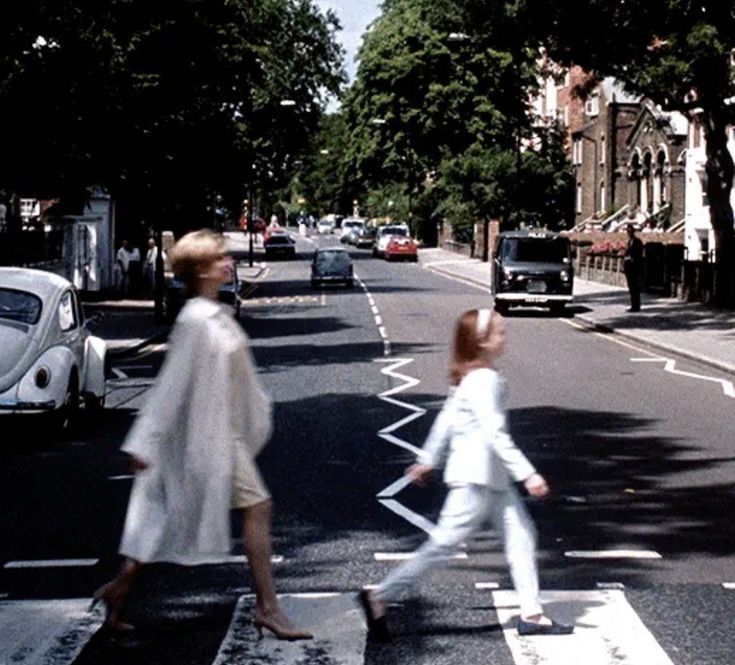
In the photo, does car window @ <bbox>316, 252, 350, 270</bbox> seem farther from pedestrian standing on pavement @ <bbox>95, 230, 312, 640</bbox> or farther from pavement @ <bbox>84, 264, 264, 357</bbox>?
pedestrian standing on pavement @ <bbox>95, 230, 312, 640</bbox>

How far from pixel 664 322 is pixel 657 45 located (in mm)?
6121

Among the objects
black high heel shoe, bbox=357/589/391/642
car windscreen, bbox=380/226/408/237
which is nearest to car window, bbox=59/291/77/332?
black high heel shoe, bbox=357/589/391/642

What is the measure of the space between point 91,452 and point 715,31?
22.3 metres

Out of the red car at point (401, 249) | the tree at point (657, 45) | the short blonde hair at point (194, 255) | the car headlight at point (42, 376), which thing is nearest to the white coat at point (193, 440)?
the short blonde hair at point (194, 255)

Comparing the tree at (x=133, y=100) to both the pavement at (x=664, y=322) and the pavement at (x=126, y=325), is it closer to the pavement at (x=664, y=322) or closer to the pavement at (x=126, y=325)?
the pavement at (x=126, y=325)

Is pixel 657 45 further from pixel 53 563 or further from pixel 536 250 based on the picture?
pixel 53 563

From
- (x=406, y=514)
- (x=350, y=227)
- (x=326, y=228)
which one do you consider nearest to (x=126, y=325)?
(x=406, y=514)

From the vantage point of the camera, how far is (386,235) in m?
93.4

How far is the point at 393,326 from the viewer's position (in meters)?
36.6

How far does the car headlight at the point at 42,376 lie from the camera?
1582 centimetres

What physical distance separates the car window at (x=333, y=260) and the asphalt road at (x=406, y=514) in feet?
109

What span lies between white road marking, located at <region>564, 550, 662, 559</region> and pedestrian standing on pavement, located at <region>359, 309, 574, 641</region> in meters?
2.14

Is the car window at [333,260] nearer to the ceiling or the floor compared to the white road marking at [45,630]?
nearer to the ceiling

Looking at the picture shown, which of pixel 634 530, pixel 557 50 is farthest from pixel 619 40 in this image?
pixel 634 530
